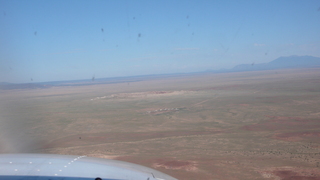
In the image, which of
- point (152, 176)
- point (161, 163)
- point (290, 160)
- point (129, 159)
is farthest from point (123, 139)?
point (152, 176)

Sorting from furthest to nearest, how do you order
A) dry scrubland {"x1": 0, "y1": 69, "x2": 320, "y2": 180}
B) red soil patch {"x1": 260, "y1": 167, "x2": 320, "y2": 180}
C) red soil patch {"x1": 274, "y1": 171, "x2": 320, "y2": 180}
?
dry scrubland {"x1": 0, "y1": 69, "x2": 320, "y2": 180}
red soil patch {"x1": 260, "y1": 167, "x2": 320, "y2": 180}
red soil patch {"x1": 274, "y1": 171, "x2": 320, "y2": 180}

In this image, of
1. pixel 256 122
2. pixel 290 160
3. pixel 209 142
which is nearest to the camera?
pixel 290 160

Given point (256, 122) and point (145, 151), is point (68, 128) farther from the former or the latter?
point (256, 122)

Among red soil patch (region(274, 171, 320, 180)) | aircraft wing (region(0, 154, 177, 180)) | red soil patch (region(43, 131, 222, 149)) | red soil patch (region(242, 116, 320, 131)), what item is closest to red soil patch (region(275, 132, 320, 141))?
red soil patch (region(242, 116, 320, 131))

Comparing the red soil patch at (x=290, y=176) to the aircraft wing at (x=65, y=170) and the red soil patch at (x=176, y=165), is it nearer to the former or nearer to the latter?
the red soil patch at (x=176, y=165)

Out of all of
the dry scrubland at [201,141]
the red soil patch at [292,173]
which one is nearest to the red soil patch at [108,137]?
the dry scrubland at [201,141]

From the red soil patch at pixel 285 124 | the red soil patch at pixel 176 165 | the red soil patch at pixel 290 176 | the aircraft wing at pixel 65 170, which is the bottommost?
the red soil patch at pixel 285 124

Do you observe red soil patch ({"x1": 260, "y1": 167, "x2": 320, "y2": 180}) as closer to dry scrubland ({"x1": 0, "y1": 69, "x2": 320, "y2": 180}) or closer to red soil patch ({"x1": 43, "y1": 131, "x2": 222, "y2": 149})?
dry scrubland ({"x1": 0, "y1": 69, "x2": 320, "y2": 180})

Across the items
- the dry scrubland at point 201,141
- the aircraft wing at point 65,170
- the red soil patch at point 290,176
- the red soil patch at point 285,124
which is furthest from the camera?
the red soil patch at point 285,124
